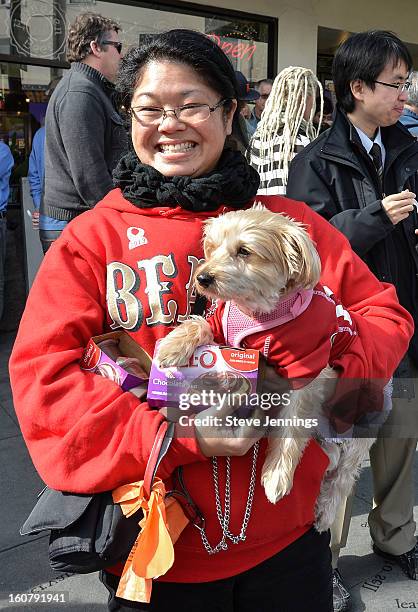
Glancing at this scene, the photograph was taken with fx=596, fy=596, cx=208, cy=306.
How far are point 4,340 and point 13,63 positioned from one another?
123 inches

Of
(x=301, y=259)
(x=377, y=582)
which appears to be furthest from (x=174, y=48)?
(x=377, y=582)

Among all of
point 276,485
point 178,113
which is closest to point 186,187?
point 178,113

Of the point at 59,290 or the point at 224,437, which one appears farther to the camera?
the point at 59,290

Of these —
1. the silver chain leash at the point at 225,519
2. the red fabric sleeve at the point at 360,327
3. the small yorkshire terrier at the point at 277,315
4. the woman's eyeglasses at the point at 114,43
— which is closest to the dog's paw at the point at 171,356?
the small yorkshire terrier at the point at 277,315

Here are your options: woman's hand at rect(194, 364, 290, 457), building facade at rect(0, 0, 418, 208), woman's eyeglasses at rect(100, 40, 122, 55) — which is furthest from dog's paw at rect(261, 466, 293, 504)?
building facade at rect(0, 0, 418, 208)

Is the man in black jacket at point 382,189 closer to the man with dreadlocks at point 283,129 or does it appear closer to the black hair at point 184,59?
the man with dreadlocks at point 283,129

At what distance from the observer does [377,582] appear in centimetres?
303

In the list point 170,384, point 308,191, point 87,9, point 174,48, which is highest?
point 87,9

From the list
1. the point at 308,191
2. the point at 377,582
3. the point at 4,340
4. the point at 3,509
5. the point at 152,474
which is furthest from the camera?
the point at 4,340

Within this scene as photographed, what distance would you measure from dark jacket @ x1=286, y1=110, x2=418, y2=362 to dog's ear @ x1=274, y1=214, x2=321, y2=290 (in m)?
1.09

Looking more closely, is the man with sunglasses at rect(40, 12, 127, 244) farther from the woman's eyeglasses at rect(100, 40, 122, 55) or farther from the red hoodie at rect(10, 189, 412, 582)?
the red hoodie at rect(10, 189, 412, 582)

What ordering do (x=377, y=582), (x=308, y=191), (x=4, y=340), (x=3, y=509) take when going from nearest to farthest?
(x=308, y=191) < (x=377, y=582) < (x=3, y=509) < (x=4, y=340)

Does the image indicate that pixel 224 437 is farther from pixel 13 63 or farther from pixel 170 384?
pixel 13 63

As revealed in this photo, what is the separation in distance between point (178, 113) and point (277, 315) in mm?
597
